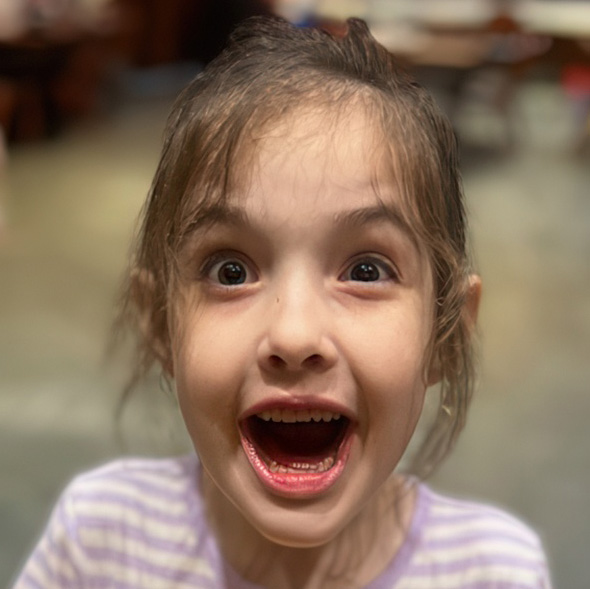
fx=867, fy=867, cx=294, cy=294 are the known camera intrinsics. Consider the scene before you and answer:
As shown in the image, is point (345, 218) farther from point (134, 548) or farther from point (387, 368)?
point (134, 548)

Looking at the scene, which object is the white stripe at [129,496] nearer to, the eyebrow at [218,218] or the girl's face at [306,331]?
the girl's face at [306,331]

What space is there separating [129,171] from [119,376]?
2.01 metres

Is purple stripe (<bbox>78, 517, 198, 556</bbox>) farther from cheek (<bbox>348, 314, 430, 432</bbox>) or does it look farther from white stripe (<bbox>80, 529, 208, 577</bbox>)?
cheek (<bbox>348, 314, 430, 432</bbox>)

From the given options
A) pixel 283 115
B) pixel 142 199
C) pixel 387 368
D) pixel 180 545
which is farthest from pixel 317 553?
pixel 142 199

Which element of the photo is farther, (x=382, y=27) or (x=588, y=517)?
(x=382, y=27)

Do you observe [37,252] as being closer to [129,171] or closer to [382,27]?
[129,171]

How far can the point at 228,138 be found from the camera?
0.63 metres

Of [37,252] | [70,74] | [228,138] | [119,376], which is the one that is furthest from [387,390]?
[70,74]

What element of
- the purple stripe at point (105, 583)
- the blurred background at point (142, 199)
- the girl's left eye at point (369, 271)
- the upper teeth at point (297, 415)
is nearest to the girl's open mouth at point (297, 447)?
the upper teeth at point (297, 415)

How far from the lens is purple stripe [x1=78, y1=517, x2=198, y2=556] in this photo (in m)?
0.78

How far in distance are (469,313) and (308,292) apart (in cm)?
20

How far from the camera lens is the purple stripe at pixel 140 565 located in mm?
761

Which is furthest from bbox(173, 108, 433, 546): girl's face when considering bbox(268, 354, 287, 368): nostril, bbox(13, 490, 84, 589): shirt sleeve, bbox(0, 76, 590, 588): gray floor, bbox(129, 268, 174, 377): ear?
bbox(0, 76, 590, 588): gray floor

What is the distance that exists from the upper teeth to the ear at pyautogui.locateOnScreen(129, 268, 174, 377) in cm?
16
